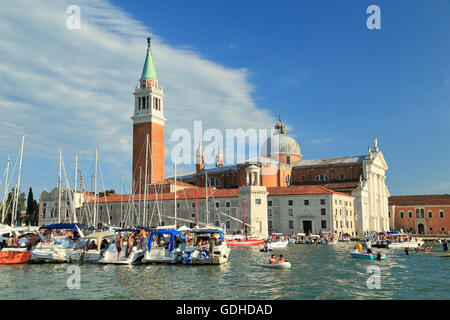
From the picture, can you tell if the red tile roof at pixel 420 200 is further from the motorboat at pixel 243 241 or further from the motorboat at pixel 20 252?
the motorboat at pixel 20 252

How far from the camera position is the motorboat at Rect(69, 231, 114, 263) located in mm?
28906

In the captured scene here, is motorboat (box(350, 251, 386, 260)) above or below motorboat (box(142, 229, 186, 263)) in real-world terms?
below

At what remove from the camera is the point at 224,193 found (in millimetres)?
63250

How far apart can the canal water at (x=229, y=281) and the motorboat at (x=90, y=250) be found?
52.1 inches

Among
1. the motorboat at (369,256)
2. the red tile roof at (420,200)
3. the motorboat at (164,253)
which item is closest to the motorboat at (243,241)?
the motorboat at (369,256)

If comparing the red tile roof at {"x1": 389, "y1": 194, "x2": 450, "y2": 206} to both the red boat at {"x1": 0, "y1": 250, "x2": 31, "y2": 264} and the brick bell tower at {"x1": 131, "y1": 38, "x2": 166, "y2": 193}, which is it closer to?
the brick bell tower at {"x1": 131, "y1": 38, "x2": 166, "y2": 193}

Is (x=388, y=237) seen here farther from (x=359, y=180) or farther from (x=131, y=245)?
(x=131, y=245)

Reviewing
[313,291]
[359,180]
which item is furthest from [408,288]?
[359,180]

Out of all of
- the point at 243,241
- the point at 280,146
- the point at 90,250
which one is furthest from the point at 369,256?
the point at 280,146

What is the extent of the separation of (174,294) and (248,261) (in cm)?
1309

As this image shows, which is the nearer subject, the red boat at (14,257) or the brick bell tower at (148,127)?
the red boat at (14,257)

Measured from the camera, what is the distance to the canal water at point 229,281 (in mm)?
17719

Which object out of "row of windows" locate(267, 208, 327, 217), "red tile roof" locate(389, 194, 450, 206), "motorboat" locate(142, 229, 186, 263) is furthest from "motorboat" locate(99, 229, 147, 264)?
"red tile roof" locate(389, 194, 450, 206)

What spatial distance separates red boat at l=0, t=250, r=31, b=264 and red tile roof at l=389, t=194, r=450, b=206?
7151cm
